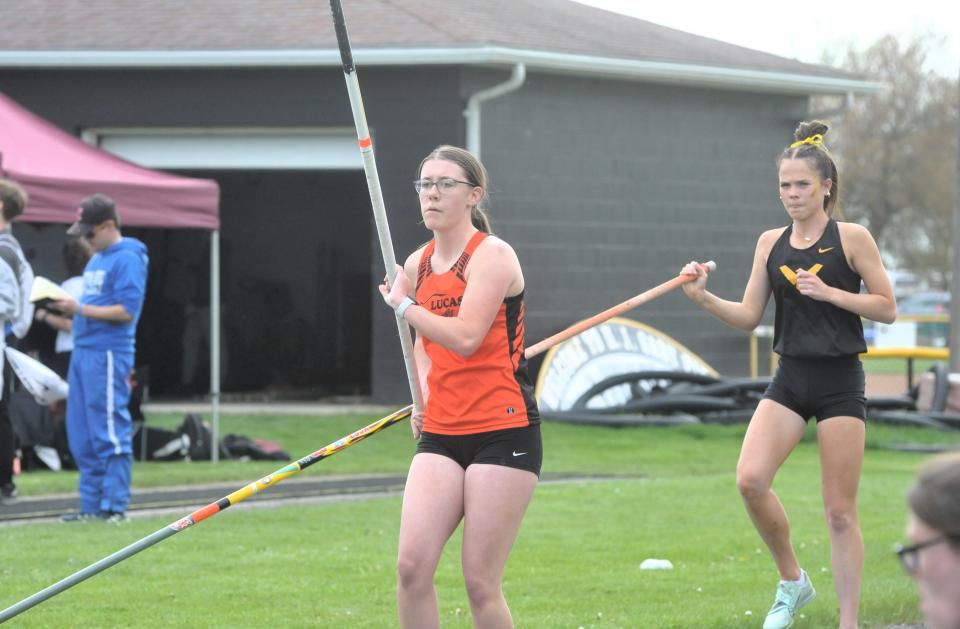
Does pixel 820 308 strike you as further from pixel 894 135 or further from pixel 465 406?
pixel 894 135

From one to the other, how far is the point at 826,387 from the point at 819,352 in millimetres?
154

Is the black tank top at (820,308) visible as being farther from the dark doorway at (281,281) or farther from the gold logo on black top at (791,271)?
the dark doorway at (281,281)

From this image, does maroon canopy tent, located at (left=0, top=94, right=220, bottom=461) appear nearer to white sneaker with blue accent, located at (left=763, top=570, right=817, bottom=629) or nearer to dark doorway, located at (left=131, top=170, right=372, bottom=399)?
dark doorway, located at (left=131, top=170, right=372, bottom=399)

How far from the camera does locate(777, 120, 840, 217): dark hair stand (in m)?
6.45

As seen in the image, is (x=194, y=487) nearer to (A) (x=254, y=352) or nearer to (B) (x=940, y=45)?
(A) (x=254, y=352)

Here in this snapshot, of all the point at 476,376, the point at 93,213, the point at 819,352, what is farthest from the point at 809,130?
the point at 93,213

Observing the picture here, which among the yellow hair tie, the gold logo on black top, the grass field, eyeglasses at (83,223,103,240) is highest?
the yellow hair tie

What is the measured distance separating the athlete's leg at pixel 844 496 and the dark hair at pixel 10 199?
19.4 ft

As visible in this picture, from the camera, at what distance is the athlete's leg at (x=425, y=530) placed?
16.6 feet

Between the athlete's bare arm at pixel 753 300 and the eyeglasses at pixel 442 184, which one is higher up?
the eyeglasses at pixel 442 184

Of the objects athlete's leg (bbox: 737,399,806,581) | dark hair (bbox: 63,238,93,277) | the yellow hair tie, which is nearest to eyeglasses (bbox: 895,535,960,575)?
athlete's leg (bbox: 737,399,806,581)

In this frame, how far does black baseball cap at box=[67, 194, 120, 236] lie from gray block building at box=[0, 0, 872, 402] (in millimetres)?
6302

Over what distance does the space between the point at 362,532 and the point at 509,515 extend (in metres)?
4.68

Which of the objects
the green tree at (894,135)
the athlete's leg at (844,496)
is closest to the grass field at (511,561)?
the athlete's leg at (844,496)
